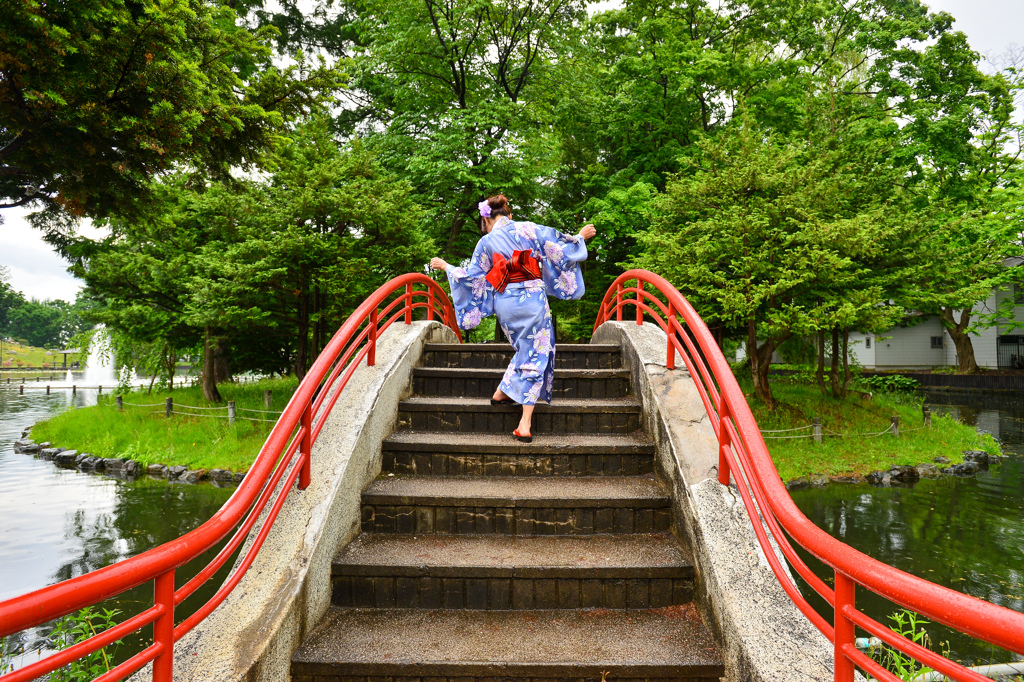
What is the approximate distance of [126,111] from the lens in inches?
156

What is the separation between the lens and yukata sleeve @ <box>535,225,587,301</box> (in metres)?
4.00

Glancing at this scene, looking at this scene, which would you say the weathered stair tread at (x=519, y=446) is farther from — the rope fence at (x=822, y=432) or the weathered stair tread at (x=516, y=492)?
the rope fence at (x=822, y=432)

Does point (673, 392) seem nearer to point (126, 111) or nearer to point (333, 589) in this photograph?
point (333, 589)

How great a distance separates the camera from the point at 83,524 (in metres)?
7.15

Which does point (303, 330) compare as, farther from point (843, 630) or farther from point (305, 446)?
point (843, 630)

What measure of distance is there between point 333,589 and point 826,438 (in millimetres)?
10981

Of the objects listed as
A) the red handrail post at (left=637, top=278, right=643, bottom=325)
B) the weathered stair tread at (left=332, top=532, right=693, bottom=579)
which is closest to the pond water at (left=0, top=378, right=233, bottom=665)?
the weathered stair tread at (left=332, top=532, right=693, bottom=579)

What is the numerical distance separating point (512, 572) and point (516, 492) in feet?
1.78

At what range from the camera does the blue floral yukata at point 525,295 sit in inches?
143

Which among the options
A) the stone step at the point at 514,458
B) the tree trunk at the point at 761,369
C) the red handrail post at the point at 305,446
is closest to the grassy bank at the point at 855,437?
the tree trunk at the point at 761,369

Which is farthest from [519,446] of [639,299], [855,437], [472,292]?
[855,437]

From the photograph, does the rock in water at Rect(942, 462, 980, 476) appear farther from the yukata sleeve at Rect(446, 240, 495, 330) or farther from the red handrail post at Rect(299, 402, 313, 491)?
the red handrail post at Rect(299, 402, 313, 491)

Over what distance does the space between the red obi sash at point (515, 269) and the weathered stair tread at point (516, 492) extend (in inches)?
58.6

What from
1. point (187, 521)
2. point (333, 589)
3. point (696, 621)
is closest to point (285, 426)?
point (333, 589)
